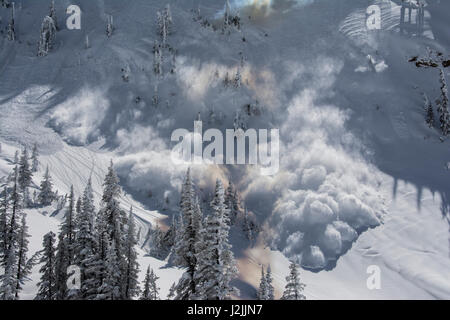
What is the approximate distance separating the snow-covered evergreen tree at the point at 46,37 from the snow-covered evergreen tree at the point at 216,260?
338 ft

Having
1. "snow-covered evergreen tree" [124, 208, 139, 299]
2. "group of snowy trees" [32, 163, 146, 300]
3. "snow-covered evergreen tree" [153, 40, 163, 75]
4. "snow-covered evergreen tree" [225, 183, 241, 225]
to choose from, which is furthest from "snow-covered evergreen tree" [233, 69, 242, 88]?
"snow-covered evergreen tree" [124, 208, 139, 299]

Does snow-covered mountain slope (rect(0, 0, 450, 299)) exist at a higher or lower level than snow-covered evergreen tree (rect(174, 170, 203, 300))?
higher

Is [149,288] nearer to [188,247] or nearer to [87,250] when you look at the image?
[87,250]

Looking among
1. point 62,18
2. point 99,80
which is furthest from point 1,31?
point 99,80

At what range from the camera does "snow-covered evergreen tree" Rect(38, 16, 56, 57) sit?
10456 cm

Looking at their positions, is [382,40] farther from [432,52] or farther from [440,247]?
[440,247]

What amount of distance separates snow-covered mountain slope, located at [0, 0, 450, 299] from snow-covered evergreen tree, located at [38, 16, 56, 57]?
196 cm

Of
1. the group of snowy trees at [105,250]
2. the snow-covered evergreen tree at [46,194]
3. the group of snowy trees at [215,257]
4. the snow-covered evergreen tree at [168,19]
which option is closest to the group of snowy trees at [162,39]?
the snow-covered evergreen tree at [168,19]

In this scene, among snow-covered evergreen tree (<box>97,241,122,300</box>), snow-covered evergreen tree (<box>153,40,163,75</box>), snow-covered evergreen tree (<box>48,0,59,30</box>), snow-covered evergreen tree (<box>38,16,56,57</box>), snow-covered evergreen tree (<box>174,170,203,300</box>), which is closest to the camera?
snow-covered evergreen tree (<box>174,170,203,300</box>)

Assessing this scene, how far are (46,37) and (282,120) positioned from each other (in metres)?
72.6

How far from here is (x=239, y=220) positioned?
69.8 m

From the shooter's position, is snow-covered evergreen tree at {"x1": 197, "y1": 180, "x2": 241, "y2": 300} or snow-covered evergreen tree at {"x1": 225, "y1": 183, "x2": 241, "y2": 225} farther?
snow-covered evergreen tree at {"x1": 225, "y1": 183, "x2": 241, "y2": 225}

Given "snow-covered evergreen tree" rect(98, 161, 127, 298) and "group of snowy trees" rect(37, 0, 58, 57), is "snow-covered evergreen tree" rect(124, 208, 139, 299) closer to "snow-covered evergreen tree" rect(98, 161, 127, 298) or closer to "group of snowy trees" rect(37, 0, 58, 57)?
"snow-covered evergreen tree" rect(98, 161, 127, 298)

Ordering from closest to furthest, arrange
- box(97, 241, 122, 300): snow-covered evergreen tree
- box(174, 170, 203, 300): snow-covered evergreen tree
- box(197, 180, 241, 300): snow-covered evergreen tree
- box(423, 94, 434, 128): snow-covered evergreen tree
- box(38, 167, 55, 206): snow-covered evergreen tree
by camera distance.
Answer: box(197, 180, 241, 300): snow-covered evergreen tree
box(174, 170, 203, 300): snow-covered evergreen tree
box(97, 241, 122, 300): snow-covered evergreen tree
box(38, 167, 55, 206): snow-covered evergreen tree
box(423, 94, 434, 128): snow-covered evergreen tree
